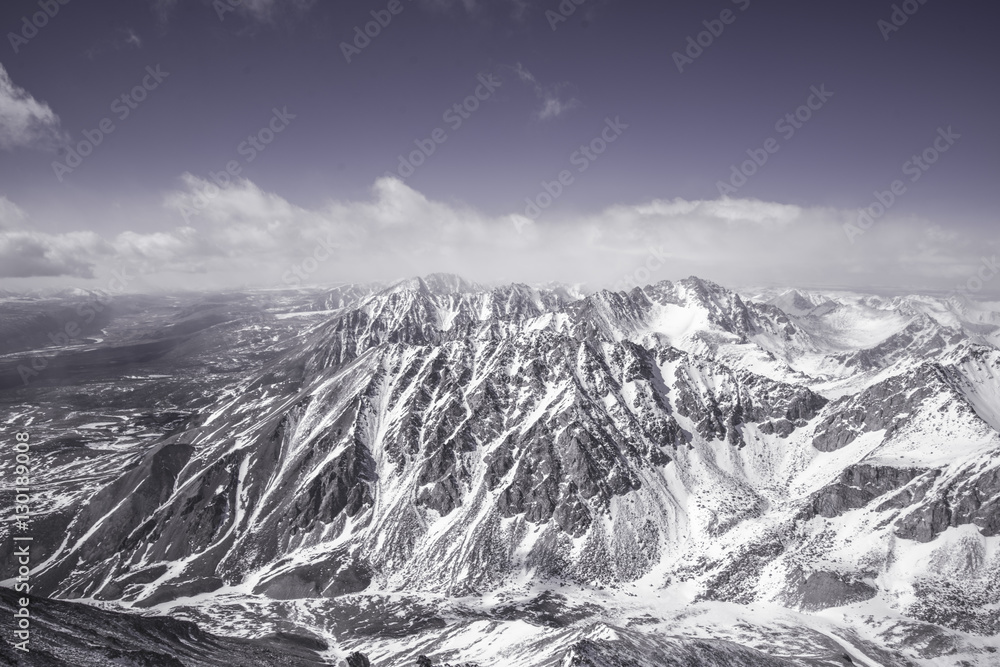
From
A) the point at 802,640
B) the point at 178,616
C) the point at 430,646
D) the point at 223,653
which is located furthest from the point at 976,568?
the point at 178,616

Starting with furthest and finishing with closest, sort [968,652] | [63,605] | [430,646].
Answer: [430,646] < [968,652] < [63,605]

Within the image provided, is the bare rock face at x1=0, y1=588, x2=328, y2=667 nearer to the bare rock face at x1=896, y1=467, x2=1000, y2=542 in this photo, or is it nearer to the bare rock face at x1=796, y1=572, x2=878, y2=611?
the bare rock face at x1=796, y1=572, x2=878, y2=611

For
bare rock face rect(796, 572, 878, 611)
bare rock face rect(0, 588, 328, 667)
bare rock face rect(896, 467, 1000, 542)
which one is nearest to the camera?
bare rock face rect(0, 588, 328, 667)

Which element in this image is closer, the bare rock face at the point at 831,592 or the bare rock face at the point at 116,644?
the bare rock face at the point at 116,644

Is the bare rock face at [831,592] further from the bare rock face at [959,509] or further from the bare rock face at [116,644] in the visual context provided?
the bare rock face at [116,644]

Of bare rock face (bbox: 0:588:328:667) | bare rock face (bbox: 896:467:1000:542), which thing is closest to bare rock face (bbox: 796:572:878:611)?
bare rock face (bbox: 896:467:1000:542)

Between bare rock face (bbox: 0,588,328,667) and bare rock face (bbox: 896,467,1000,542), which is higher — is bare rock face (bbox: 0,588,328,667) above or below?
below

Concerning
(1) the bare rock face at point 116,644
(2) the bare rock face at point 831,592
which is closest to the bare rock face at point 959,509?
(2) the bare rock face at point 831,592

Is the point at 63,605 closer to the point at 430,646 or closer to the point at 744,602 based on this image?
the point at 430,646

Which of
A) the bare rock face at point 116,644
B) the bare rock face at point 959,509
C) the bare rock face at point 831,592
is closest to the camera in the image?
the bare rock face at point 116,644

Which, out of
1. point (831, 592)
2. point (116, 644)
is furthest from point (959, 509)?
point (116, 644)

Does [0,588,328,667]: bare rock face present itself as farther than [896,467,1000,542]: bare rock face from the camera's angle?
No
